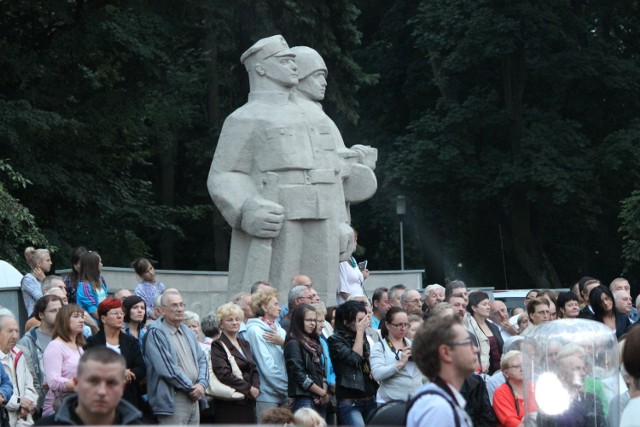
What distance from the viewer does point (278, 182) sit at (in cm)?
1716

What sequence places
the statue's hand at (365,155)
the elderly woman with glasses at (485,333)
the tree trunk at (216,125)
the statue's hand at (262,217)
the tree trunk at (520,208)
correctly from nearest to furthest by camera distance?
the elderly woman with glasses at (485,333)
the statue's hand at (262,217)
the statue's hand at (365,155)
the tree trunk at (216,125)
the tree trunk at (520,208)

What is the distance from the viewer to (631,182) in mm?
34094

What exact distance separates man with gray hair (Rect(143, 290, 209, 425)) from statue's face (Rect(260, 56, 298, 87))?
600 cm

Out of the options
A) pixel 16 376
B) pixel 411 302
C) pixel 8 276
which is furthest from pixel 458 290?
pixel 8 276

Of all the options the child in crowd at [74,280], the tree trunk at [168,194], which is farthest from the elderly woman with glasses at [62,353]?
the tree trunk at [168,194]

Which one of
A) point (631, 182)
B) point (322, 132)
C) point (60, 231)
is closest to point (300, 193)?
point (322, 132)

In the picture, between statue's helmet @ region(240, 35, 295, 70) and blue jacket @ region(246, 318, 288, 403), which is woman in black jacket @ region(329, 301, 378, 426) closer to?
blue jacket @ region(246, 318, 288, 403)

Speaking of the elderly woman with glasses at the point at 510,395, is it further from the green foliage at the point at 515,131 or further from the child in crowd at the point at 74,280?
the green foliage at the point at 515,131

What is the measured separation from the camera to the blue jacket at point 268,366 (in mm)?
12516

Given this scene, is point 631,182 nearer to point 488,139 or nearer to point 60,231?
point 488,139

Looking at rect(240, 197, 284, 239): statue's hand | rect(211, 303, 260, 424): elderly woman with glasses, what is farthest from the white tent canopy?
rect(211, 303, 260, 424): elderly woman with glasses

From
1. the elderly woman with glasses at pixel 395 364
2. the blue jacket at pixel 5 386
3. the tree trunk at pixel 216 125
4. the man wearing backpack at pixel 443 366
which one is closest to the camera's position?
the man wearing backpack at pixel 443 366

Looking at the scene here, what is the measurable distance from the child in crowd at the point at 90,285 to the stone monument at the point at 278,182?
9.27 ft

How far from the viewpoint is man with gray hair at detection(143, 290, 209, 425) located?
1153 cm
